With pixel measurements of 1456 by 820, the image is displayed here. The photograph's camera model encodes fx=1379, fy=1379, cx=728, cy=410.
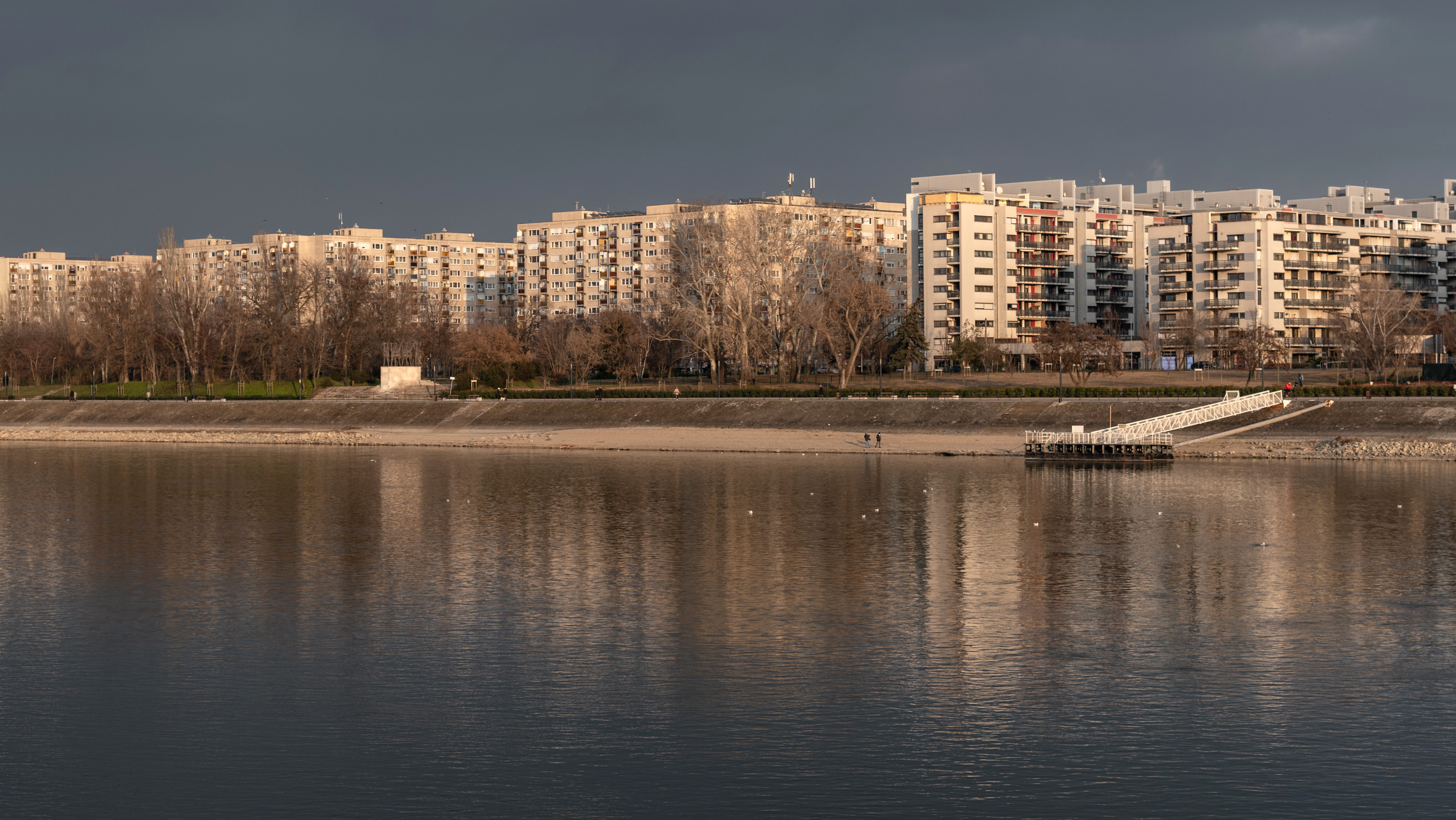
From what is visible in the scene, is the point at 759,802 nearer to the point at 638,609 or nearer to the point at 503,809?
the point at 503,809

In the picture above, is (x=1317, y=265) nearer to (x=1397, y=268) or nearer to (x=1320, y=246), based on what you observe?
(x=1320, y=246)

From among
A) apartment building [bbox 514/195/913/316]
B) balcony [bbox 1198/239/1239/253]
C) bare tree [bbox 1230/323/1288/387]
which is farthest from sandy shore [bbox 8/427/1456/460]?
balcony [bbox 1198/239/1239/253]

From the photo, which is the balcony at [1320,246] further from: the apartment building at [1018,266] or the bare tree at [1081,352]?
the bare tree at [1081,352]

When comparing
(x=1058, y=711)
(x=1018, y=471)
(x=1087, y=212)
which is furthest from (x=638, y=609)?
(x=1087, y=212)

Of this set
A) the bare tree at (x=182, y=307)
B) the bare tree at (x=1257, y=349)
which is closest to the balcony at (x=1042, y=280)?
the bare tree at (x=1257, y=349)

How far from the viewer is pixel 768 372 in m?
126

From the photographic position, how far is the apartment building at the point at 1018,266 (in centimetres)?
15638

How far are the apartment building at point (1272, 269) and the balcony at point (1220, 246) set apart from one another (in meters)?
0.09

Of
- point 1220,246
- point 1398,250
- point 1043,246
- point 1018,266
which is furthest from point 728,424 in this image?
point 1398,250

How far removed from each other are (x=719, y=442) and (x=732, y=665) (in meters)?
61.9

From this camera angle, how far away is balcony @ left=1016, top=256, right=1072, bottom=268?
522 feet

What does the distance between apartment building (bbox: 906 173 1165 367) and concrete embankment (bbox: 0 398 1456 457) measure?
6038cm

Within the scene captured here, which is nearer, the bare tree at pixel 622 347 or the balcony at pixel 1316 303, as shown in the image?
the bare tree at pixel 622 347

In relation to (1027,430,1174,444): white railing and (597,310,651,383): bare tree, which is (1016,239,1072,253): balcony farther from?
(1027,430,1174,444): white railing
